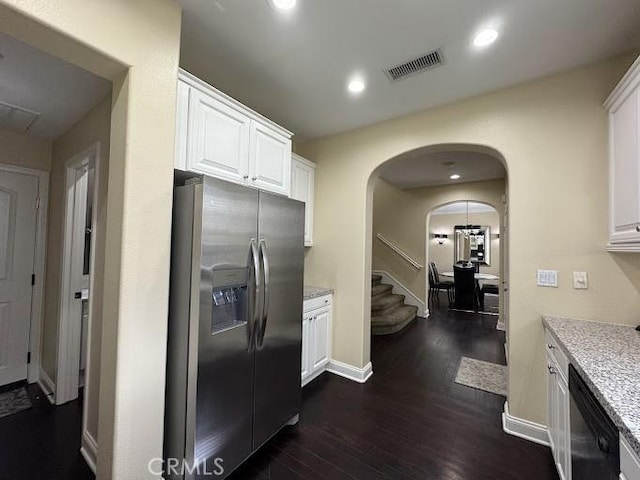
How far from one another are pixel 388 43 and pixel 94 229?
2410 millimetres

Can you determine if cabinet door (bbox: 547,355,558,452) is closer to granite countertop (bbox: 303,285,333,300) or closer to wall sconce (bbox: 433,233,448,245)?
granite countertop (bbox: 303,285,333,300)

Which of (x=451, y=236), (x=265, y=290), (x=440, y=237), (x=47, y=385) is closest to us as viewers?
(x=265, y=290)

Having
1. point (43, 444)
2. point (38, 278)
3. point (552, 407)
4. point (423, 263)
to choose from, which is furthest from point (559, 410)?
point (38, 278)

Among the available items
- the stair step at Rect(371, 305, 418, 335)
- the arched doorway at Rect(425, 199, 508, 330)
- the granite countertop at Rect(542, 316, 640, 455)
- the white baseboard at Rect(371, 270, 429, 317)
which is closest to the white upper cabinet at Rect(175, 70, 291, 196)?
the granite countertop at Rect(542, 316, 640, 455)

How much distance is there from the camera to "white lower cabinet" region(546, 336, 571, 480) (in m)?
1.45

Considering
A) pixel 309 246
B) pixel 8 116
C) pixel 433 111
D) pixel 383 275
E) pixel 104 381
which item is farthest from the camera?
pixel 383 275

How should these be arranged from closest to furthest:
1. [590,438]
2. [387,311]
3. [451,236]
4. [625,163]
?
[590,438] → [625,163] → [387,311] → [451,236]

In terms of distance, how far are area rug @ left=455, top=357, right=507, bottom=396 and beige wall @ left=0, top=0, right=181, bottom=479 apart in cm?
297

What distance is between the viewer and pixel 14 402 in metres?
2.49

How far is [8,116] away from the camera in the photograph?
2.37m

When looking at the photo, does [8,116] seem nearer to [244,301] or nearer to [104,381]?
[104,381]

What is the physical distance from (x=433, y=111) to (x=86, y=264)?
12.5 feet

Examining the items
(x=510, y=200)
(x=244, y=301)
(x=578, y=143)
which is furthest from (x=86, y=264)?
(x=578, y=143)

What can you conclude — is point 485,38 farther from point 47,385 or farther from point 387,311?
point 47,385
